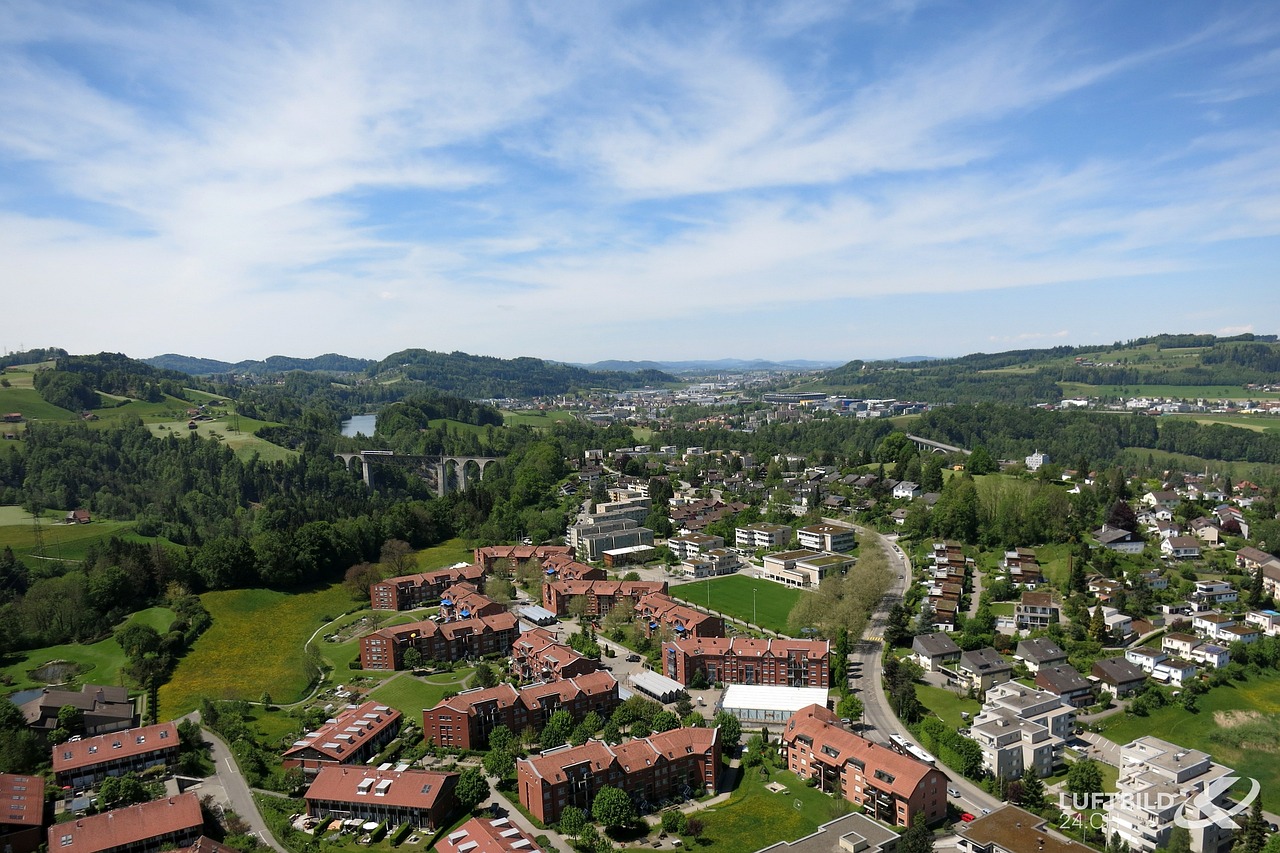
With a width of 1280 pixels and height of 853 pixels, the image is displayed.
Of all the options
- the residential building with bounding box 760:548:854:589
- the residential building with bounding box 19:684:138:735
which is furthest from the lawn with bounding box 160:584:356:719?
the residential building with bounding box 760:548:854:589

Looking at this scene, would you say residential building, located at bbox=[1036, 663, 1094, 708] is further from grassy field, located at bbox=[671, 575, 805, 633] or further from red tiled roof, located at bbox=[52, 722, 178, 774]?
red tiled roof, located at bbox=[52, 722, 178, 774]

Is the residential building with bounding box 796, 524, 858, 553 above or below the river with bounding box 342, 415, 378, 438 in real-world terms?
below

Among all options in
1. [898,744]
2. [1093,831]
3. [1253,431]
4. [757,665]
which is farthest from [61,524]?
[1253,431]

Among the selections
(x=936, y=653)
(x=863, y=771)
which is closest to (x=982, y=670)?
(x=936, y=653)

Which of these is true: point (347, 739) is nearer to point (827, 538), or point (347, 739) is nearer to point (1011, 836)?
point (1011, 836)

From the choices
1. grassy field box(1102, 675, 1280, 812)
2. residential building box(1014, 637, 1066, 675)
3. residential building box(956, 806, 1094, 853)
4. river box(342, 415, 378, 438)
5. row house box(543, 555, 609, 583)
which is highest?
river box(342, 415, 378, 438)

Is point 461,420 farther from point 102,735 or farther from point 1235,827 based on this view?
point 1235,827

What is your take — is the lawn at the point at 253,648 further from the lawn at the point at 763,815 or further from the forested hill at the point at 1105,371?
the forested hill at the point at 1105,371
